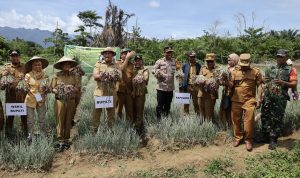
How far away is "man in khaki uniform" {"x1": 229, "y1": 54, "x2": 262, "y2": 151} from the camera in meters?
7.22

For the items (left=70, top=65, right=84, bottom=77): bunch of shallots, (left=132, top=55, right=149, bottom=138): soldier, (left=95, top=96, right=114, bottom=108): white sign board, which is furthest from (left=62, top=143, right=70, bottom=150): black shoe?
(left=132, top=55, right=149, bottom=138): soldier

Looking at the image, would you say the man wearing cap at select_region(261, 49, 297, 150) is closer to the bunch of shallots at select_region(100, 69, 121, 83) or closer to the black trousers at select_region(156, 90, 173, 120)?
the black trousers at select_region(156, 90, 173, 120)

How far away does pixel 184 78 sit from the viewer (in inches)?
328

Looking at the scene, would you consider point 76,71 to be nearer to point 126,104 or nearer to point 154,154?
point 126,104

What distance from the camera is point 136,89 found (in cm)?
788

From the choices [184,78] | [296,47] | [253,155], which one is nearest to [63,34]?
[296,47]

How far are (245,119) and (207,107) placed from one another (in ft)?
3.14

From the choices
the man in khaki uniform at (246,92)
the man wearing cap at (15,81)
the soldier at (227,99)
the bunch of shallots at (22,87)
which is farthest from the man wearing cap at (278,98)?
the man wearing cap at (15,81)

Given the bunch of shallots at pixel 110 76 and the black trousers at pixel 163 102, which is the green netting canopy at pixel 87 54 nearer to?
the black trousers at pixel 163 102

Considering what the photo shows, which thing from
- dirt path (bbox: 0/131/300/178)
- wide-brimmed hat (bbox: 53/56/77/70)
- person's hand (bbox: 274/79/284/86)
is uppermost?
wide-brimmed hat (bbox: 53/56/77/70)

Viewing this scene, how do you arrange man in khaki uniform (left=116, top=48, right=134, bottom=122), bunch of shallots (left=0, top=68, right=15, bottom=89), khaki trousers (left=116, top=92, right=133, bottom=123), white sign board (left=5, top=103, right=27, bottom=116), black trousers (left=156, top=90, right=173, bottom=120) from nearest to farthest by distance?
white sign board (left=5, top=103, right=27, bottom=116), bunch of shallots (left=0, top=68, right=15, bottom=89), man in khaki uniform (left=116, top=48, right=134, bottom=122), khaki trousers (left=116, top=92, right=133, bottom=123), black trousers (left=156, top=90, right=173, bottom=120)

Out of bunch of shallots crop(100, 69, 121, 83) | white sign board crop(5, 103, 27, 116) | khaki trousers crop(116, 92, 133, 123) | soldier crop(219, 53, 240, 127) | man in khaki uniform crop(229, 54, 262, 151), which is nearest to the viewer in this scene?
white sign board crop(5, 103, 27, 116)

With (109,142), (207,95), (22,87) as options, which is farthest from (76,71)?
(207,95)

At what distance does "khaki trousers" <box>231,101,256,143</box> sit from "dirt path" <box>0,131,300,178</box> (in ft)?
0.78
